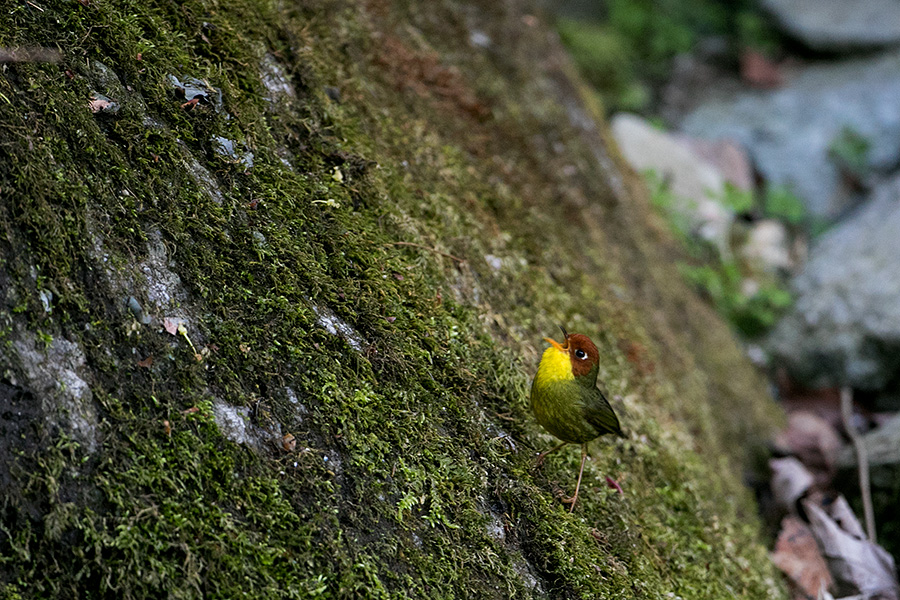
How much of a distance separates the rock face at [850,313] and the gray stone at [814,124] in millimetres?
1972

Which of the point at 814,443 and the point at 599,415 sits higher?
the point at 599,415

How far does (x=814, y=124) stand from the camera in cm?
962

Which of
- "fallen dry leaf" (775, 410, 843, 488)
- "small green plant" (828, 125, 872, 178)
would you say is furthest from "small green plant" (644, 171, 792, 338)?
"small green plant" (828, 125, 872, 178)

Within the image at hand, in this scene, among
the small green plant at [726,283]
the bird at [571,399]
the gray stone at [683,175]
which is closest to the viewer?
the bird at [571,399]

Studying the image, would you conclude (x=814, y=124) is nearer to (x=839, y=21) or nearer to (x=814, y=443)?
(x=839, y=21)

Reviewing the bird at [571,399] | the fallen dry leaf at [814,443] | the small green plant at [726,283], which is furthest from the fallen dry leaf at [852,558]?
the small green plant at [726,283]

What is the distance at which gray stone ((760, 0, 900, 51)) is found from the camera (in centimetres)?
1052

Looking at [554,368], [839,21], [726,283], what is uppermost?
[554,368]

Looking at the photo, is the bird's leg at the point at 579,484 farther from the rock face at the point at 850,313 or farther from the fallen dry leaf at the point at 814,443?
the rock face at the point at 850,313

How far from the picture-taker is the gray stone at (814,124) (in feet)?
30.2

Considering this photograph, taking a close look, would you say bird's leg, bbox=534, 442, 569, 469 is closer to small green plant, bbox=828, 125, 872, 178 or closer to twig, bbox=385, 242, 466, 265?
twig, bbox=385, 242, 466, 265

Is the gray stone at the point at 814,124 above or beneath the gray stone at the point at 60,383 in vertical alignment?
beneath

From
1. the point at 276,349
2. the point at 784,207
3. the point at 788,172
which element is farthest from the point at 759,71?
the point at 276,349

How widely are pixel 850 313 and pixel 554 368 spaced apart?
4651 mm
